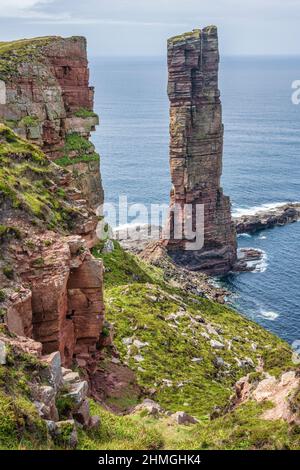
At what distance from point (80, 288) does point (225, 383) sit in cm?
2023

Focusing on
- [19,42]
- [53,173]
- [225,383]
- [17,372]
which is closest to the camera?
[17,372]

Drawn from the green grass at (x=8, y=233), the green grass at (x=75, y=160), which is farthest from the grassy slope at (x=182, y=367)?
the green grass at (x=75, y=160)

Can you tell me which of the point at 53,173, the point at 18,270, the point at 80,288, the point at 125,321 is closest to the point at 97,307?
the point at 80,288

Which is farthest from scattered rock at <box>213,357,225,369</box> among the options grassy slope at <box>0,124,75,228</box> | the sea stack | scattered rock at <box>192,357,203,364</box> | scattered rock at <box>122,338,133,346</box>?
the sea stack

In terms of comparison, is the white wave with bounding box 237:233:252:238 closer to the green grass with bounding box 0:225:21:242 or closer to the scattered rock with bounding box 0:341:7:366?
the green grass with bounding box 0:225:21:242

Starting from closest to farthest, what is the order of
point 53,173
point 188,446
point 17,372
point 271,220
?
point 17,372, point 188,446, point 53,173, point 271,220

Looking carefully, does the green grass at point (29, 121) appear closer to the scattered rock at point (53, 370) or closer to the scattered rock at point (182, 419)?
the scattered rock at point (182, 419)

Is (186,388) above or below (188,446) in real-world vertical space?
below

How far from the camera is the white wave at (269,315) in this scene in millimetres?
99188

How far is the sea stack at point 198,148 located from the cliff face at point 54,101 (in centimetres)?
5243

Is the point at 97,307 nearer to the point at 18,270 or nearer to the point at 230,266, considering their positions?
the point at 18,270

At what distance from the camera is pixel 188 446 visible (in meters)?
26.2

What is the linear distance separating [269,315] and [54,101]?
5375 cm

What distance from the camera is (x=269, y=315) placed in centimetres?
10012
